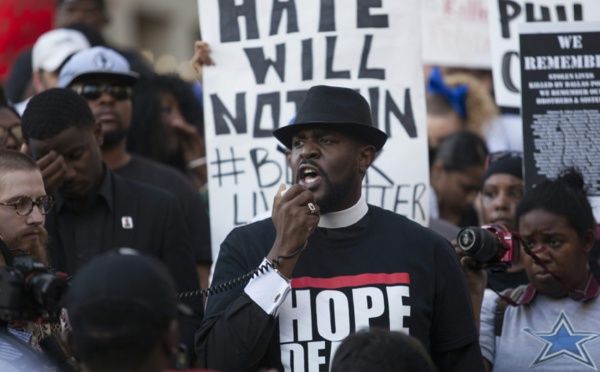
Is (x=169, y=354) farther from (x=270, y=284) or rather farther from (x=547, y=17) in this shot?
(x=547, y=17)

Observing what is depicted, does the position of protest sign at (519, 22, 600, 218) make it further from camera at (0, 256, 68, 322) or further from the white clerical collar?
camera at (0, 256, 68, 322)

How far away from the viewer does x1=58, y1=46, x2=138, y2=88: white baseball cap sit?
22.0 ft

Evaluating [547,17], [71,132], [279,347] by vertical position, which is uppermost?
[547,17]

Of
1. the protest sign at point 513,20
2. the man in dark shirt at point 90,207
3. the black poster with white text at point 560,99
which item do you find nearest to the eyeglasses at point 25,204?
the man in dark shirt at point 90,207

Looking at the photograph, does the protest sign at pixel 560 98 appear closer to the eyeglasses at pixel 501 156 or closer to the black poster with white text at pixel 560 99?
the black poster with white text at pixel 560 99

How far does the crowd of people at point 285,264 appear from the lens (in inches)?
142

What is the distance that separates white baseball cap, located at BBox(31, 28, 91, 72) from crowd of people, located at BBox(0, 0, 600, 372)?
3.02ft

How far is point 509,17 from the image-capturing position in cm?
695

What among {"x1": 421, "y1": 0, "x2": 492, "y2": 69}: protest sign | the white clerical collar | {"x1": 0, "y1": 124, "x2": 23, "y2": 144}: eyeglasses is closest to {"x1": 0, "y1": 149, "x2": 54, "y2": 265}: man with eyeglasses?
the white clerical collar

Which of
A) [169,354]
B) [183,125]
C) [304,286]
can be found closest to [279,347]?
[304,286]

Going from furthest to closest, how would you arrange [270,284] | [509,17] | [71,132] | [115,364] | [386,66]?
[509,17]
[386,66]
[71,132]
[270,284]
[115,364]

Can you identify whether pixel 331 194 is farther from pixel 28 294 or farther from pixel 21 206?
pixel 28 294

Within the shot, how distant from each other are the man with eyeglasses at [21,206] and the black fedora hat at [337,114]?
1.05 meters

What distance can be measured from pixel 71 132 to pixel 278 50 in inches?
51.6
